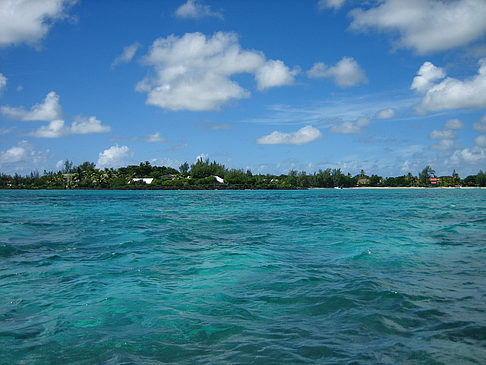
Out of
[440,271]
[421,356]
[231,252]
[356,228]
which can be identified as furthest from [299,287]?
[356,228]

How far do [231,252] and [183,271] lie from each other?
276cm

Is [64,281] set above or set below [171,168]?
below

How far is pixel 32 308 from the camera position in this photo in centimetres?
635

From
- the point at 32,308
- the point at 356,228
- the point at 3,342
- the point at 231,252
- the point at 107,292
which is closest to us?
the point at 3,342

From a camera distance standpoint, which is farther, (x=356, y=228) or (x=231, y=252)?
(x=356, y=228)

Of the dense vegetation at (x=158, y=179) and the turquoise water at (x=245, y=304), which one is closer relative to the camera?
the turquoise water at (x=245, y=304)

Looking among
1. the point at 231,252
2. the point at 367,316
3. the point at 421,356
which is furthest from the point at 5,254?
the point at 421,356

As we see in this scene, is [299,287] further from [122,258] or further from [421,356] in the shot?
[122,258]

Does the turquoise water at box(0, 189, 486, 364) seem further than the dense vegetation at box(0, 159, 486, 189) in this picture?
No

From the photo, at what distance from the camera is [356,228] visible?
18.2m

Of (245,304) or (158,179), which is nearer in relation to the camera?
(245,304)

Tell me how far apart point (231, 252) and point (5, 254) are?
7.32 meters

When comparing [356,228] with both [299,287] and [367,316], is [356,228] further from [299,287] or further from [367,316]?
[367,316]

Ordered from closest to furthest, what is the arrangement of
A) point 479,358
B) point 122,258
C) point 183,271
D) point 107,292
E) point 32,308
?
point 479,358 → point 32,308 → point 107,292 → point 183,271 → point 122,258
